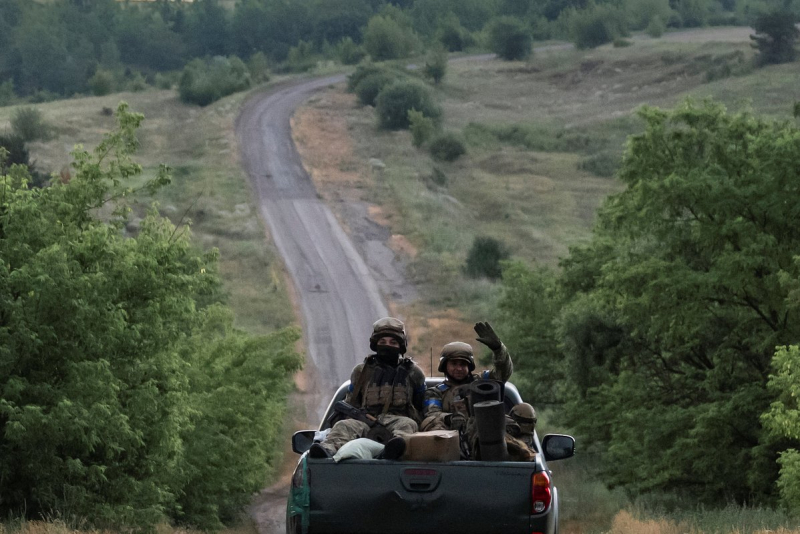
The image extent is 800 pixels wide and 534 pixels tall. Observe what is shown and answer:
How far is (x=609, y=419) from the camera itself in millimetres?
28312

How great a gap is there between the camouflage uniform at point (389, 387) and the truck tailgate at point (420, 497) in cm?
101

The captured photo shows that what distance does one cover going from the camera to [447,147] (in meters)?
79.1

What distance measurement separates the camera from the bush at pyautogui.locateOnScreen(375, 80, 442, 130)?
86812 millimetres

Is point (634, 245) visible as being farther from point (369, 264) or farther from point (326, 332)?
point (369, 264)

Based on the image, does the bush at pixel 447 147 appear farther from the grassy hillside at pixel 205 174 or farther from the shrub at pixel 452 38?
the shrub at pixel 452 38

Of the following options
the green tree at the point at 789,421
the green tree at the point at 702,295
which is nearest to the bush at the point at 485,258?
the green tree at the point at 702,295

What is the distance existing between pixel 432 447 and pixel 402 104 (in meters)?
80.4

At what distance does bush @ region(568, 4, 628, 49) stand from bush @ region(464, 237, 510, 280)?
7912 cm

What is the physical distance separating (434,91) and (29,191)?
303 feet

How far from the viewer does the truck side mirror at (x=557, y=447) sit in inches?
369

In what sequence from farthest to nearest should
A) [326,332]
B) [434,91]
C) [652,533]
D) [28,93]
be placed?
[28,93]
[434,91]
[326,332]
[652,533]

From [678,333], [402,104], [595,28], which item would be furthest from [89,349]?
[595,28]

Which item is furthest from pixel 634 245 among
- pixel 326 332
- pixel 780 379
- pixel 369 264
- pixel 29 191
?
pixel 369 264

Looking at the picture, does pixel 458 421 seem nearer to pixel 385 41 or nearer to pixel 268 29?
pixel 385 41
